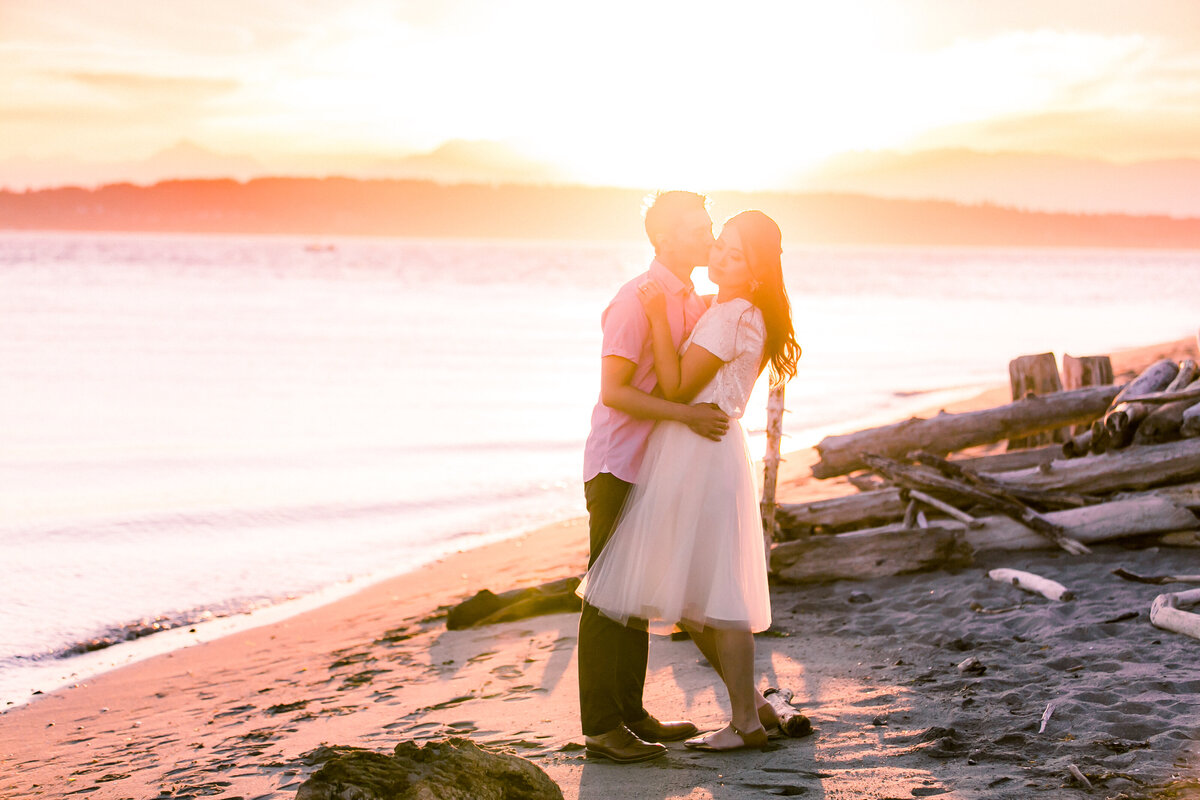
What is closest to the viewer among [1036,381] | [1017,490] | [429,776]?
[429,776]

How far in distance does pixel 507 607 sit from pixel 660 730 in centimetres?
288

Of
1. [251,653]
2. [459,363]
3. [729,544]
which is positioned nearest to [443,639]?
[251,653]

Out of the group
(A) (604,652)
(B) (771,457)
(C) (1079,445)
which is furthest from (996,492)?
(A) (604,652)

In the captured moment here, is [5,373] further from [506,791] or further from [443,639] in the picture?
[506,791]

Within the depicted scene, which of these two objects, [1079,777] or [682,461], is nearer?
[1079,777]

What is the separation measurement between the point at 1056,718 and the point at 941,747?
0.63 meters

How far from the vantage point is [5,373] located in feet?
76.8

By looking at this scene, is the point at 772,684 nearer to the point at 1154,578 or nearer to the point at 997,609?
the point at 997,609

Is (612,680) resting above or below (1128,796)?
above

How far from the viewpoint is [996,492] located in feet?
26.1

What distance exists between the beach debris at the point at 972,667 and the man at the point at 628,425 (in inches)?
70.9

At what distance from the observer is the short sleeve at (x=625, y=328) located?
4.34 m

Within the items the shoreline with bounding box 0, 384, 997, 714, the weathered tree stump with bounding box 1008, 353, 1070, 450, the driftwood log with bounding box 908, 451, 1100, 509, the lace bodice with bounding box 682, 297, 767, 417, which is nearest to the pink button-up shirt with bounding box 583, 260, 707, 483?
the lace bodice with bounding box 682, 297, 767, 417

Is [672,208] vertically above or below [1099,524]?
above
